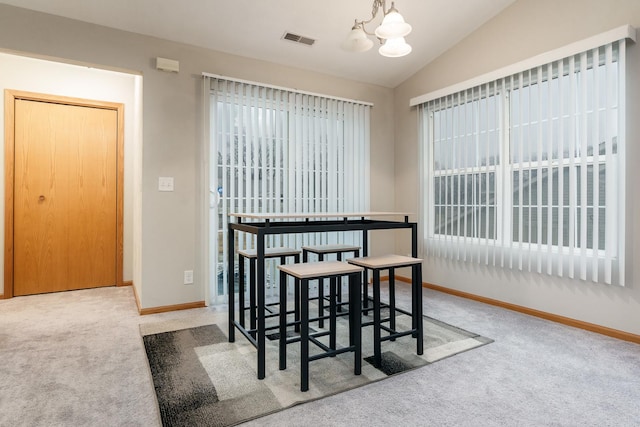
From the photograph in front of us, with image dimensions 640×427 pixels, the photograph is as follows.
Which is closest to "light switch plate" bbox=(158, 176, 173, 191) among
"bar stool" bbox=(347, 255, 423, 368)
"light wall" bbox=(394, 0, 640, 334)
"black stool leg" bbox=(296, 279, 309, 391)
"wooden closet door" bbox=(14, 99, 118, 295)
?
"wooden closet door" bbox=(14, 99, 118, 295)

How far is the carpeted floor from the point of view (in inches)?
69.4

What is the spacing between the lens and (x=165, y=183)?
3311mm

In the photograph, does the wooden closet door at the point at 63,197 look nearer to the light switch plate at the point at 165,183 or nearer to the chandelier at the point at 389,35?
the light switch plate at the point at 165,183

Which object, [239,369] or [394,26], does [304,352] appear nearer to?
[239,369]

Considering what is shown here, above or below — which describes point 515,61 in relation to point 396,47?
above

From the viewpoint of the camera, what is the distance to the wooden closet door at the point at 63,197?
12.7ft

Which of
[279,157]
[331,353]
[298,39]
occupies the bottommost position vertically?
[331,353]

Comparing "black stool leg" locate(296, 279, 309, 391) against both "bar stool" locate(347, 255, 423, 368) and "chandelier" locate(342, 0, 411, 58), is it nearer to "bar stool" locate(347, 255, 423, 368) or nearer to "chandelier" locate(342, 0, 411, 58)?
"bar stool" locate(347, 255, 423, 368)

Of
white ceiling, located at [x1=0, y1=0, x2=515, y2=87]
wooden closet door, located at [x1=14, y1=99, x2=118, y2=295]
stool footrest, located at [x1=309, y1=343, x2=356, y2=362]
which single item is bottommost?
stool footrest, located at [x1=309, y1=343, x2=356, y2=362]

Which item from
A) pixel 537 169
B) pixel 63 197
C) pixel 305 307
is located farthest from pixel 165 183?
pixel 537 169

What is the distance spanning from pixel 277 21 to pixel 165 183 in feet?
5.67

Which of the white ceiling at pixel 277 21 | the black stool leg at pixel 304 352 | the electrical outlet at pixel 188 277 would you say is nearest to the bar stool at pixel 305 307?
the black stool leg at pixel 304 352

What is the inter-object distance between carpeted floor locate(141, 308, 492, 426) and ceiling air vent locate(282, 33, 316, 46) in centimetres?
260

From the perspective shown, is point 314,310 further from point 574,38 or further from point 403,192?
point 574,38
